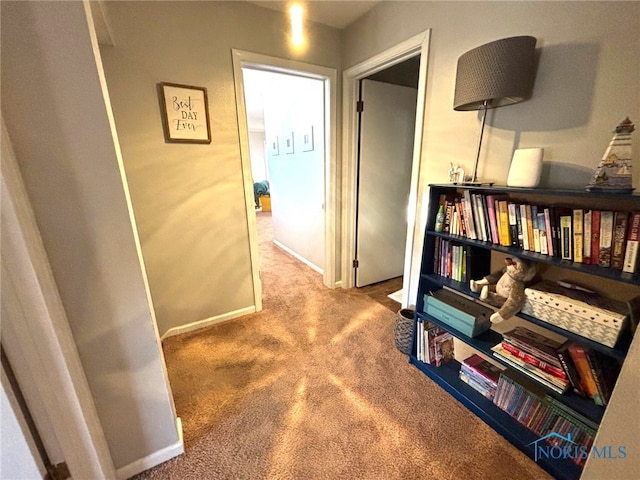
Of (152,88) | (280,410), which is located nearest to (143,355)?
(280,410)

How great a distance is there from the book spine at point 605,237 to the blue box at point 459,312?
0.57 meters

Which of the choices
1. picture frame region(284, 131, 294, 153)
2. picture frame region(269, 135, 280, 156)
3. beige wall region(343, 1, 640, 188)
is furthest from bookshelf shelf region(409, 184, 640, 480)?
picture frame region(269, 135, 280, 156)

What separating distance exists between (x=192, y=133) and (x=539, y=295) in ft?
7.05

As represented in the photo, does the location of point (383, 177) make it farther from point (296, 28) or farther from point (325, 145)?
point (296, 28)

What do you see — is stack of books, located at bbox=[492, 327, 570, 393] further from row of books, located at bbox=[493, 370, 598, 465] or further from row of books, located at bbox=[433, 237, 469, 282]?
row of books, located at bbox=[433, 237, 469, 282]

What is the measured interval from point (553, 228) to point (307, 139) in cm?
230

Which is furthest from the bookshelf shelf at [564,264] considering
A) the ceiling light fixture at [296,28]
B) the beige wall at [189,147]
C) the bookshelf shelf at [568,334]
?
the ceiling light fixture at [296,28]

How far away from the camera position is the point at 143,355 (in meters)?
1.00

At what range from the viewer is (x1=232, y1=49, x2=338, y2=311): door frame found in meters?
1.86

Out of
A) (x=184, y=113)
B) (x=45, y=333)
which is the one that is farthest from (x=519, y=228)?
(x=184, y=113)

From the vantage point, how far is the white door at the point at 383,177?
2357 mm

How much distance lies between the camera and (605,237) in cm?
93

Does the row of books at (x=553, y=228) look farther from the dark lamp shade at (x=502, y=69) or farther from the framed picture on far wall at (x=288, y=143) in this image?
the framed picture on far wall at (x=288, y=143)

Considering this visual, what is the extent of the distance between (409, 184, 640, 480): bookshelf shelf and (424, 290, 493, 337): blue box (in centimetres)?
3
